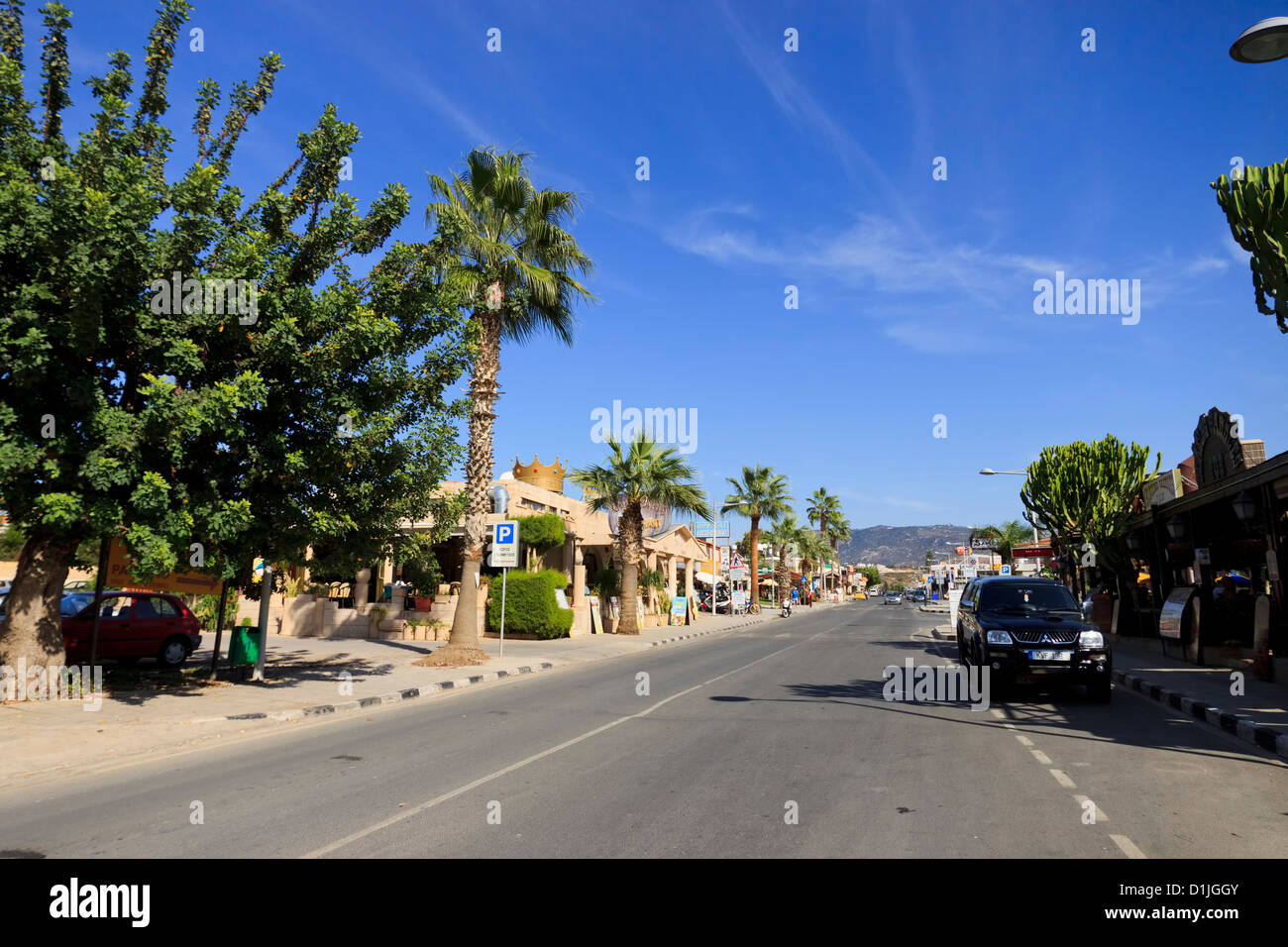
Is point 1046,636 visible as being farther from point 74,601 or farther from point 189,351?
point 74,601

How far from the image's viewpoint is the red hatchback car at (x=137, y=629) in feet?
50.0

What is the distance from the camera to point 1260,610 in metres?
14.2

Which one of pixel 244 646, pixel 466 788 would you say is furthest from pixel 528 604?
pixel 466 788

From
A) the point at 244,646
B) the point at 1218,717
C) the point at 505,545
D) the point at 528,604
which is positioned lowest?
the point at 528,604

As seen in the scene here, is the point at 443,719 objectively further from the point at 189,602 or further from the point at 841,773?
the point at 189,602

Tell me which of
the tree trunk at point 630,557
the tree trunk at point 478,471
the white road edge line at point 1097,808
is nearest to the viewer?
the white road edge line at point 1097,808

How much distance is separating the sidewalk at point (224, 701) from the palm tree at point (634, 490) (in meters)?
8.95

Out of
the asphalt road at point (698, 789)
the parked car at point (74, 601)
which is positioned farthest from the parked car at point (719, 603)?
the asphalt road at point (698, 789)

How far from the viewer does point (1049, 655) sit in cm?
1219

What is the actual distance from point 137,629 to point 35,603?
14.5ft

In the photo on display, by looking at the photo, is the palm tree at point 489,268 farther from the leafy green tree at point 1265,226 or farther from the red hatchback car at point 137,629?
the leafy green tree at point 1265,226
